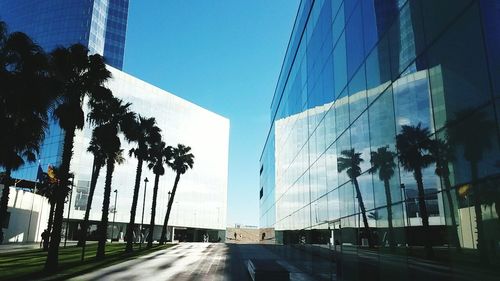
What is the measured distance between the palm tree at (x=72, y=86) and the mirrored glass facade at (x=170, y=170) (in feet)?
203

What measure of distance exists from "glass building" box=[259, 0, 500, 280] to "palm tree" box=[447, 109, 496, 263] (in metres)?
0.02

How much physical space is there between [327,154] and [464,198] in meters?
14.7

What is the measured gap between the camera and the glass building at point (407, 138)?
8.95 metres

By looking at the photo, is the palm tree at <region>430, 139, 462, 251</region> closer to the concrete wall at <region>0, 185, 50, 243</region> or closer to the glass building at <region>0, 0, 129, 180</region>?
the concrete wall at <region>0, 185, 50, 243</region>

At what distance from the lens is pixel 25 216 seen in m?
65.2

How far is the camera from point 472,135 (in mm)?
9273

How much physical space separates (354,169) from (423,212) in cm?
699

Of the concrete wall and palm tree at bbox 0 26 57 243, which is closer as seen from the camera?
palm tree at bbox 0 26 57 243

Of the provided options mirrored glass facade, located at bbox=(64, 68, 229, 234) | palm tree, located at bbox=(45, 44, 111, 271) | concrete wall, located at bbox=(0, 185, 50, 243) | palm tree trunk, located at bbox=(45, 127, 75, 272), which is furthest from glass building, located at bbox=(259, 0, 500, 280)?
mirrored glass facade, located at bbox=(64, 68, 229, 234)

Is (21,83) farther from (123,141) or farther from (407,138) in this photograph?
(123,141)

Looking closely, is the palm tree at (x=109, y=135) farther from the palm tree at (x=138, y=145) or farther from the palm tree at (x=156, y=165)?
the palm tree at (x=156, y=165)

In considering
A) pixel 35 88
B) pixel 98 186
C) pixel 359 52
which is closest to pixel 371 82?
pixel 359 52

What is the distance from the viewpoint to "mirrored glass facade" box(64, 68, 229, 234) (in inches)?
3460

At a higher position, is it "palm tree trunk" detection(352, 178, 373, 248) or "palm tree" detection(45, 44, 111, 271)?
"palm tree" detection(45, 44, 111, 271)
